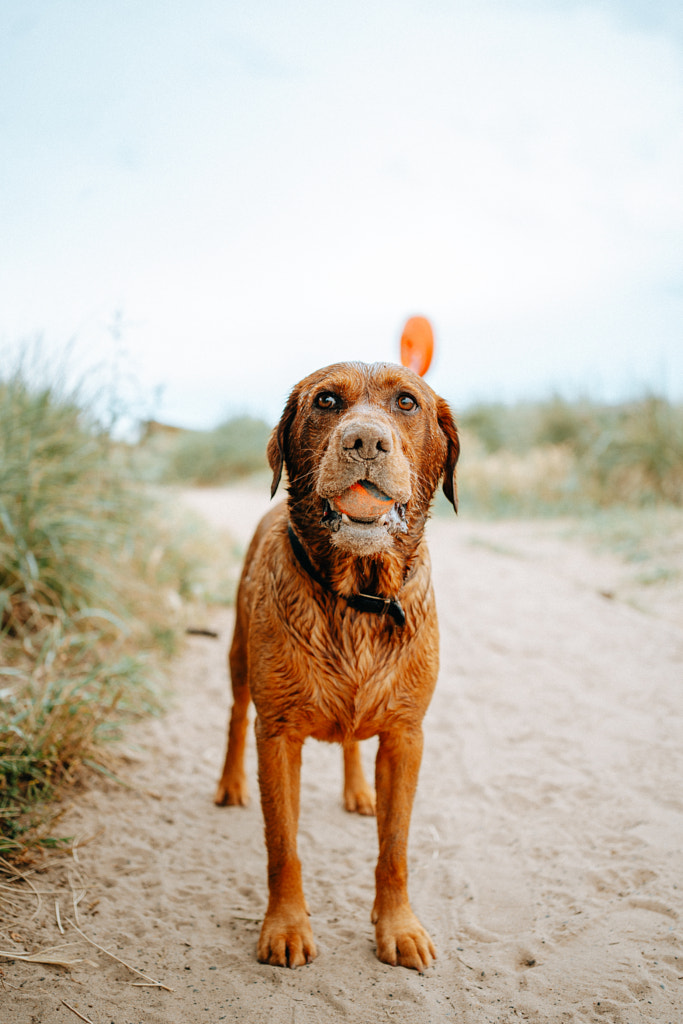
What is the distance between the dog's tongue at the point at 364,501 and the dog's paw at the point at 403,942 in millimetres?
1445

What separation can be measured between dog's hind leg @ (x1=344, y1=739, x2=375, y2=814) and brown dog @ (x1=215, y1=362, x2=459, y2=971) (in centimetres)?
95

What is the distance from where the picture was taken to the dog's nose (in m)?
2.04

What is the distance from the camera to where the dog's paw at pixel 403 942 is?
7.95 feet

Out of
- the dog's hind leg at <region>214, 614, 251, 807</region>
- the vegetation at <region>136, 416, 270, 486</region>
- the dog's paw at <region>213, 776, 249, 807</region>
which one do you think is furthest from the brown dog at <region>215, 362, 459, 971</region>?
the vegetation at <region>136, 416, 270, 486</region>

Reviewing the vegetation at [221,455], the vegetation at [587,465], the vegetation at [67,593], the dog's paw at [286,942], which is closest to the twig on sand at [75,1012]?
the dog's paw at [286,942]

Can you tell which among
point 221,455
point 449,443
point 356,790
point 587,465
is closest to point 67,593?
point 356,790

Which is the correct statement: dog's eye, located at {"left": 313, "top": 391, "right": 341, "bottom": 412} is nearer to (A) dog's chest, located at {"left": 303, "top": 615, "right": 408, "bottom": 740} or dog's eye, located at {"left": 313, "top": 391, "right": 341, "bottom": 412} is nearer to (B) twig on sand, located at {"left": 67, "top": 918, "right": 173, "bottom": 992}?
(A) dog's chest, located at {"left": 303, "top": 615, "right": 408, "bottom": 740}

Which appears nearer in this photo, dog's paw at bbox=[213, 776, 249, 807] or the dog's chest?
the dog's chest

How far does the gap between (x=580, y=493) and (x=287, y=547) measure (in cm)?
981

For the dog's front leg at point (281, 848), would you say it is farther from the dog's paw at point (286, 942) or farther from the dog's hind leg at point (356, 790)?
the dog's hind leg at point (356, 790)

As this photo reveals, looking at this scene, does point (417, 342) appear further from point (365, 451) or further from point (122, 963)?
point (122, 963)

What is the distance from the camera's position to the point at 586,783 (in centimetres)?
373

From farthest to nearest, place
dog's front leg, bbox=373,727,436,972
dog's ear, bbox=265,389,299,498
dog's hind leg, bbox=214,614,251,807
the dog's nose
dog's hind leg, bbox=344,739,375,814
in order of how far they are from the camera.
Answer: dog's hind leg, bbox=344,739,375,814
dog's hind leg, bbox=214,614,251,807
dog's ear, bbox=265,389,299,498
dog's front leg, bbox=373,727,436,972
the dog's nose

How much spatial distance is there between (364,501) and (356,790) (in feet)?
6.52
